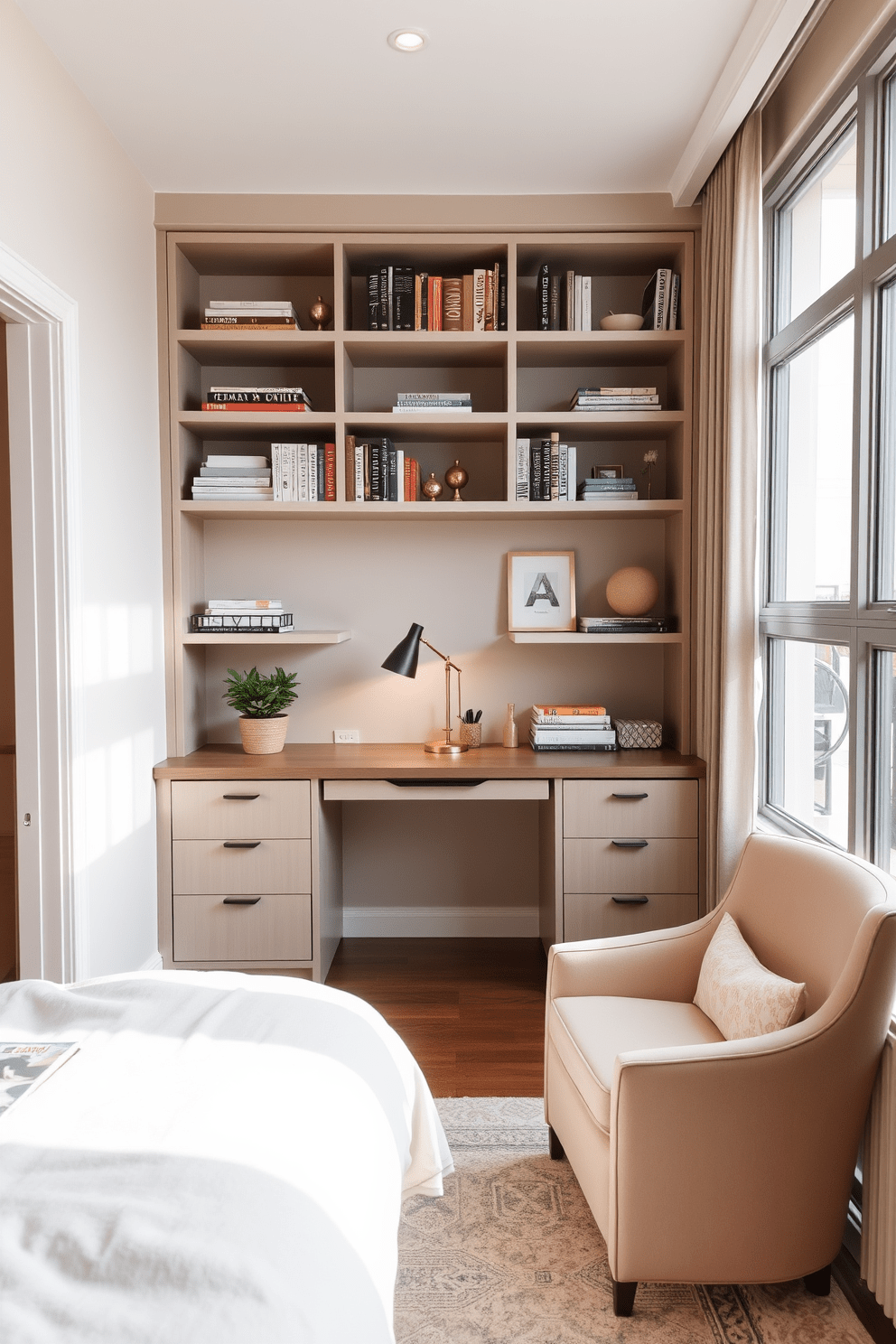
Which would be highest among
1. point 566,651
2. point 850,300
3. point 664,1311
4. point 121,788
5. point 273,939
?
point 850,300

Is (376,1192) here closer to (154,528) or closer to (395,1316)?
(395,1316)

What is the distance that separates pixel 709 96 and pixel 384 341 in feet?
4.12

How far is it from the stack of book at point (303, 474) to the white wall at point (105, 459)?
439 mm

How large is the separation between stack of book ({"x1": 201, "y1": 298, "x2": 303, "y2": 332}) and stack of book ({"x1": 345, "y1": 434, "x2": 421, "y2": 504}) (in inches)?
18.7

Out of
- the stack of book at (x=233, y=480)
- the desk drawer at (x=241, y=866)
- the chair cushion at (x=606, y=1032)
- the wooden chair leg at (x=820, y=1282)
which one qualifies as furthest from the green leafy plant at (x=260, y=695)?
the wooden chair leg at (x=820, y=1282)

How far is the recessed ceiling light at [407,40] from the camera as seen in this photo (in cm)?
227

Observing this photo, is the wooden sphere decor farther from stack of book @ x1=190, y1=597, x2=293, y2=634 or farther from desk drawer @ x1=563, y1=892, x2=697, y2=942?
stack of book @ x1=190, y1=597, x2=293, y2=634

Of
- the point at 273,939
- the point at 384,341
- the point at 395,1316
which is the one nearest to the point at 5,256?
the point at 384,341

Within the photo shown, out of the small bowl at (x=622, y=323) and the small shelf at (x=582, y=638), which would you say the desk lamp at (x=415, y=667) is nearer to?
the small shelf at (x=582, y=638)

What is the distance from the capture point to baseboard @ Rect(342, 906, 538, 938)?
3697mm

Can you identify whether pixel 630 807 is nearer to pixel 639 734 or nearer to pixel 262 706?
pixel 639 734

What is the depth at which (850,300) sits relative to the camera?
7.08 feet

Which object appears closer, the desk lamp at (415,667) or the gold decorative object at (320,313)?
the desk lamp at (415,667)

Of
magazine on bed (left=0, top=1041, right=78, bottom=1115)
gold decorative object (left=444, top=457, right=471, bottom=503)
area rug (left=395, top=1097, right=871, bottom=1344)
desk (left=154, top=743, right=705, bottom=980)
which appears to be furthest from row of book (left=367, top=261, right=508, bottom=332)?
area rug (left=395, top=1097, right=871, bottom=1344)
